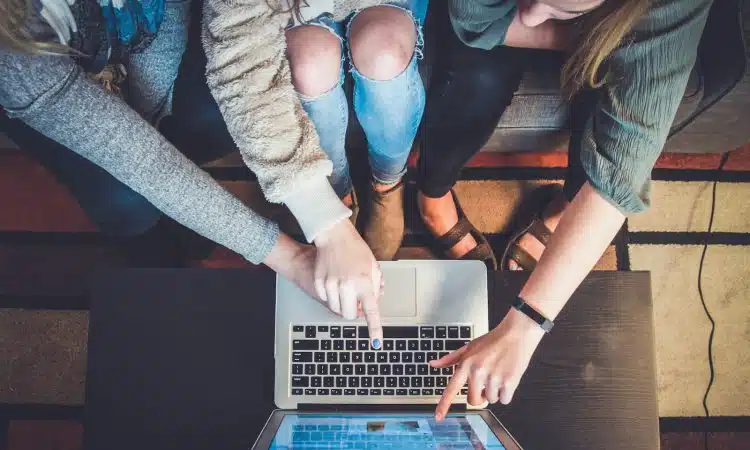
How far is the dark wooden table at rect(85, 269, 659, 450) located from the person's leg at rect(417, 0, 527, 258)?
31 centimetres

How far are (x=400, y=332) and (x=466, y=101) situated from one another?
421 mm

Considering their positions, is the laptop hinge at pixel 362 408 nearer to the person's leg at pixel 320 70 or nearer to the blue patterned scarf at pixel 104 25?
the person's leg at pixel 320 70

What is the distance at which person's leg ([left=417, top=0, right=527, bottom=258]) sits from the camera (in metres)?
0.95

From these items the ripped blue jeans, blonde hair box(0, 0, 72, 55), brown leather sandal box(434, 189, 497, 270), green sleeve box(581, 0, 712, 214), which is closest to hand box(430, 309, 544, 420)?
green sleeve box(581, 0, 712, 214)

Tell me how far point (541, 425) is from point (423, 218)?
1.82 ft

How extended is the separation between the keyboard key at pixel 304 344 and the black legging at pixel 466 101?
44 cm

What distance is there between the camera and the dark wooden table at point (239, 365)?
2.58 feet

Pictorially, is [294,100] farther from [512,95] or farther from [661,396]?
[661,396]

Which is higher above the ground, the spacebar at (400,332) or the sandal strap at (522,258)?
the sandal strap at (522,258)

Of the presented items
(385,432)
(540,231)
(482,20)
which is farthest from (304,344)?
(540,231)

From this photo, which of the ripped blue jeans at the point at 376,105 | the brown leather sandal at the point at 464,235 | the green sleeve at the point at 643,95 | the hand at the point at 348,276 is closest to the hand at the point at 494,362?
the hand at the point at 348,276

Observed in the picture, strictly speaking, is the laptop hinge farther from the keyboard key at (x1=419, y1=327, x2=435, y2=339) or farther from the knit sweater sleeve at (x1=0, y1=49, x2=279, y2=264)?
the knit sweater sleeve at (x1=0, y1=49, x2=279, y2=264)

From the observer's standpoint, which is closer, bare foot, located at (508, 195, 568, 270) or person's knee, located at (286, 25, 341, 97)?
person's knee, located at (286, 25, 341, 97)

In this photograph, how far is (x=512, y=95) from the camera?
3.27 ft
